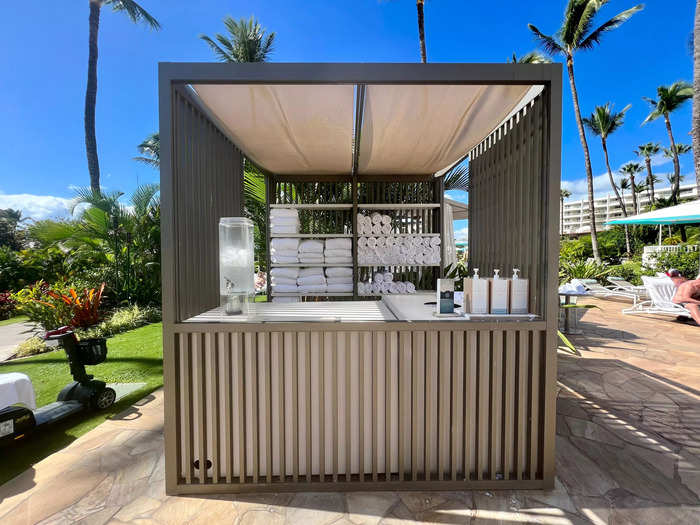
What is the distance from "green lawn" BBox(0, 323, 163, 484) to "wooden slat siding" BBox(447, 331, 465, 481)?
266cm

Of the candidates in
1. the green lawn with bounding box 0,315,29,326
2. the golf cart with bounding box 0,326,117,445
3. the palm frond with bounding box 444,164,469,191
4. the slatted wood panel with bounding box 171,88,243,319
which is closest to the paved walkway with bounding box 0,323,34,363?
the green lawn with bounding box 0,315,29,326

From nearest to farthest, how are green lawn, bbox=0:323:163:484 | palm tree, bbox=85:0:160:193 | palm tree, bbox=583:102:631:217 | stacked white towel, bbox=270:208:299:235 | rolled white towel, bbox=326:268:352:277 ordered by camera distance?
green lawn, bbox=0:323:163:484 → stacked white towel, bbox=270:208:299:235 → rolled white towel, bbox=326:268:352:277 → palm tree, bbox=85:0:160:193 → palm tree, bbox=583:102:631:217

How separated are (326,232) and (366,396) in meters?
2.59

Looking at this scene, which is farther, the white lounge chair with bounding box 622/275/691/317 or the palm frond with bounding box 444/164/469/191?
the white lounge chair with bounding box 622/275/691/317

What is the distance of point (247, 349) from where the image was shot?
191cm

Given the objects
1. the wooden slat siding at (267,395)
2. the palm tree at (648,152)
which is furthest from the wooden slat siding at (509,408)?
the palm tree at (648,152)

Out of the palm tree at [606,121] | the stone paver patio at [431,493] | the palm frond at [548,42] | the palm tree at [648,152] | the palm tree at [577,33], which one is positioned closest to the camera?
the stone paver patio at [431,493]

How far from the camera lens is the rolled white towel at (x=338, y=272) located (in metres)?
3.83

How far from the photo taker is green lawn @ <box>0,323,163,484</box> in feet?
7.45

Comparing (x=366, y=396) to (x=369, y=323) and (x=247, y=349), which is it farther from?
(x=247, y=349)

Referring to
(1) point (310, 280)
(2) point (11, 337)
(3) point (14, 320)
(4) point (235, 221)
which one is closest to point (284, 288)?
(1) point (310, 280)

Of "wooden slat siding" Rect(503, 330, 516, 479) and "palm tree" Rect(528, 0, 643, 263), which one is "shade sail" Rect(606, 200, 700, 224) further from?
"wooden slat siding" Rect(503, 330, 516, 479)

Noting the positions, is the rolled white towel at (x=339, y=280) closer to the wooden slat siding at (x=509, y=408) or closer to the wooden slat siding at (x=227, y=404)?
the wooden slat siding at (x=227, y=404)

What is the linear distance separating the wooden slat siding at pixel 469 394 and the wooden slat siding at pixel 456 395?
28 mm
